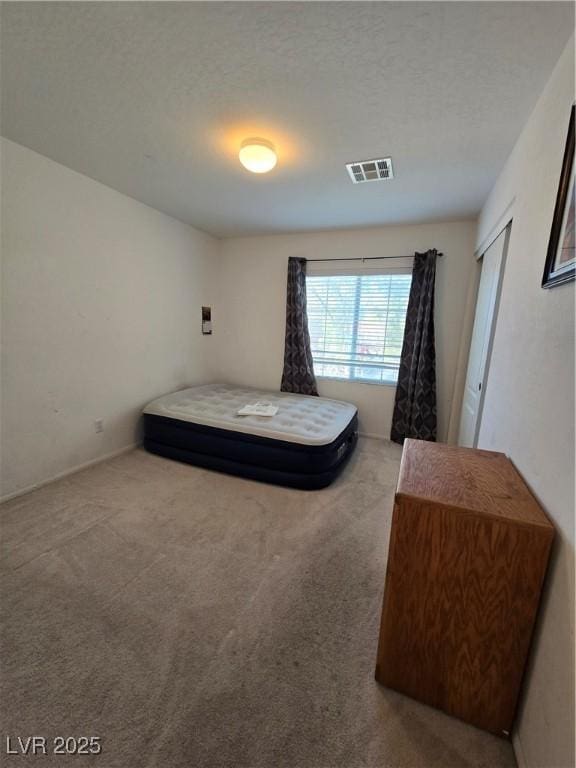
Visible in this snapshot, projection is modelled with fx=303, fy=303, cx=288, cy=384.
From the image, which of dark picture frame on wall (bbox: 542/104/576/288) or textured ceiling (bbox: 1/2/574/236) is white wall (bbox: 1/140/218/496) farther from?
dark picture frame on wall (bbox: 542/104/576/288)

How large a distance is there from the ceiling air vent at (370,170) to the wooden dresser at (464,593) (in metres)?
2.11

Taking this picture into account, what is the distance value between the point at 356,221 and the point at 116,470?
136 inches

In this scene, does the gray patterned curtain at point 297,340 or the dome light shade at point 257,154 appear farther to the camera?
the gray patterned curtain at point 297,340

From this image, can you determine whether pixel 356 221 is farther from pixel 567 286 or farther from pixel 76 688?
pixel 76 688

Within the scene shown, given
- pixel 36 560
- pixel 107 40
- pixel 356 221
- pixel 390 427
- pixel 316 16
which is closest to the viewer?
pixel 316 16

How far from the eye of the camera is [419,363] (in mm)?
3324

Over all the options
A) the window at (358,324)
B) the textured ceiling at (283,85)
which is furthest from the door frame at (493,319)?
the window at (358,324)

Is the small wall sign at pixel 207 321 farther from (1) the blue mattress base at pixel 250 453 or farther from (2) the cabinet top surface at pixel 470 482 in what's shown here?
(2) the cabinet top surface at pixel 470 482

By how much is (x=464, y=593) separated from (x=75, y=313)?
10.2ft

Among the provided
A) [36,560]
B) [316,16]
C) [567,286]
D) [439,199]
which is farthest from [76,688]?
[439,199]

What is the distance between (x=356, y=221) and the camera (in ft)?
10.7

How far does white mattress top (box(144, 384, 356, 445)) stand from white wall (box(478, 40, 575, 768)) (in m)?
1.25

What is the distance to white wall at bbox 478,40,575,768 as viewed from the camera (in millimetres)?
822

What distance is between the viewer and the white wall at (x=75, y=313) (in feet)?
7.11
